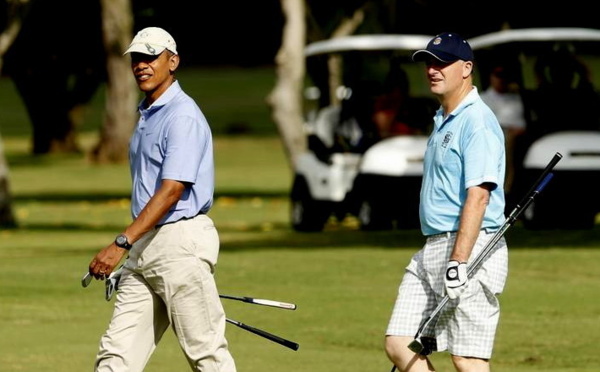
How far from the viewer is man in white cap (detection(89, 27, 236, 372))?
729 cm

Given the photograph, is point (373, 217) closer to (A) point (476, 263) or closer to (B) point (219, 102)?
(A) point (476, 263)

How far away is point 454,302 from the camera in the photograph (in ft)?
23.0

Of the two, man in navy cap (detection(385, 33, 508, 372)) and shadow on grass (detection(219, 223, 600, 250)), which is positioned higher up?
man in navy cap (detection(385, 33, 508, 372))

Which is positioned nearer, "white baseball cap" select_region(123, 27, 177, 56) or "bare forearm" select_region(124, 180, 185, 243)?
"bare forearm" select_region(124, 180, 185, 243)

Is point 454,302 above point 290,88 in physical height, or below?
above

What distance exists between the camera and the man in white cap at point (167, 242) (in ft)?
23.9

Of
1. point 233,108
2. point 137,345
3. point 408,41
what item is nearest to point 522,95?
point 408,41

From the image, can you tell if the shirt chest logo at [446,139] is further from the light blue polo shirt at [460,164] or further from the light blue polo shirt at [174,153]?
the light blue polo shirt at [174,153]

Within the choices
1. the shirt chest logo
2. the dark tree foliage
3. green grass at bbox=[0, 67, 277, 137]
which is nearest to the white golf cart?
the shirt chest logo

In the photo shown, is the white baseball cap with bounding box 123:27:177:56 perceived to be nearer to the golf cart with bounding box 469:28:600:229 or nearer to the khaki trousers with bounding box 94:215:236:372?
the khaki trousers with bounding box 94:215:236:372

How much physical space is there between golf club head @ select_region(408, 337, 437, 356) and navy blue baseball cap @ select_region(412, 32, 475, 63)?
115cm

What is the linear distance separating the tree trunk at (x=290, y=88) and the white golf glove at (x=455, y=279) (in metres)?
19.5

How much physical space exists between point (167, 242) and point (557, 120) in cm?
1260

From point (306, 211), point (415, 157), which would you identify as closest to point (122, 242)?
point (415, 157)
